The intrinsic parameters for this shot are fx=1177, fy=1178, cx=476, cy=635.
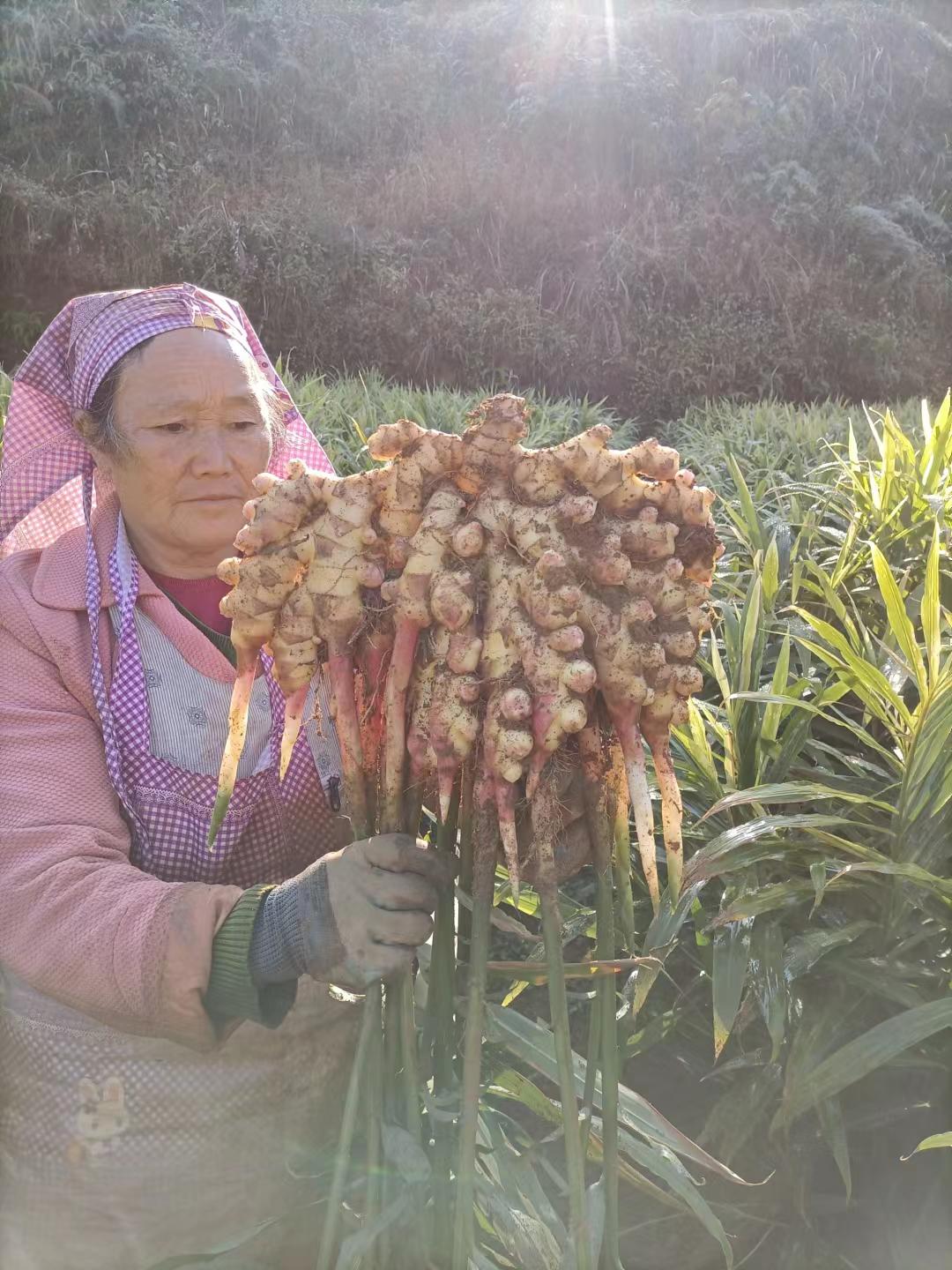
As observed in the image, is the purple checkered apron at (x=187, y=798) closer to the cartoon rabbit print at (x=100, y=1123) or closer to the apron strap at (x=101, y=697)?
the apron strap at (x=101, y=697)

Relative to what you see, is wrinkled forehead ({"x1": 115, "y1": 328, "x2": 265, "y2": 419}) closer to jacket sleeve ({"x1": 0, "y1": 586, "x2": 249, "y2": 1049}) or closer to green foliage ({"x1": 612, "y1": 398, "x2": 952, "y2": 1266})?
jacket sleeve ({"x1": 0, "y1": 586, "x2": 249, "y2": 1049})

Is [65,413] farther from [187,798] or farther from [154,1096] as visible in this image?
[154,1096]

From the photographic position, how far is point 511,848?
3.40 ft

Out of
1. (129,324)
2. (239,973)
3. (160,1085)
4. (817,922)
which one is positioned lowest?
(817,922)

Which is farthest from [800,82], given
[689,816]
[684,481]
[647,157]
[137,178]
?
[684,481]

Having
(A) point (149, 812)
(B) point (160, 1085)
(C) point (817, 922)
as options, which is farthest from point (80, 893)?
(C) point (817, 922)

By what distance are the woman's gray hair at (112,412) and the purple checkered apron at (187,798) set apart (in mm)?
120

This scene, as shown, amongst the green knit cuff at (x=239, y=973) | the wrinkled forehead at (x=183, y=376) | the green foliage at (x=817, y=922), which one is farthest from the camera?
the green foliage at (x=817, y=922)

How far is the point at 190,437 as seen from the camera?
1.46 m

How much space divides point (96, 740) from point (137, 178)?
7045 millimetres

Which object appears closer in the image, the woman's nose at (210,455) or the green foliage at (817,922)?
the woman's nose at (210,455)

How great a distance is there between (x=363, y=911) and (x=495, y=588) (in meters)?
0.33

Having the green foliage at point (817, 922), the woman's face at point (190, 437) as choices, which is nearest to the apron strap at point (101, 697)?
the woman's face at point (190, 437)

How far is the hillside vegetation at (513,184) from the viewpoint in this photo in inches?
296
